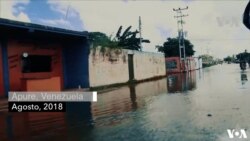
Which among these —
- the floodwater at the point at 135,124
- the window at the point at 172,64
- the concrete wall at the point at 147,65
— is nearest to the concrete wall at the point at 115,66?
the concrete wall at the point at 147,65

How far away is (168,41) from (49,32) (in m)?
66.1

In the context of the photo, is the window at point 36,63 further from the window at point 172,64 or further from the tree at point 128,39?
the window at point 172,64

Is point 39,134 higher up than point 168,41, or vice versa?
point 168,41

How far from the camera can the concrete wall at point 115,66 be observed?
81.9 ft

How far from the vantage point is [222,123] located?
8.88 m

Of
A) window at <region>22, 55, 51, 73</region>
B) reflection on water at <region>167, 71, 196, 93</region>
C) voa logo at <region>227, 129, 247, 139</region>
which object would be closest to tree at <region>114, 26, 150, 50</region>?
reflection on water at <region>167, 71, 196, 93</region>

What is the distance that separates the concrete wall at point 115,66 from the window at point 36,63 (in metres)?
3.15

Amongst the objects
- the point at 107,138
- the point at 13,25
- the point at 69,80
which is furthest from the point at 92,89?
the point at 107,138

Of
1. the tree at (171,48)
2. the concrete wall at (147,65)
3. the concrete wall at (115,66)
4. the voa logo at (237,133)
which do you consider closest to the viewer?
the voa logo at (237,133)

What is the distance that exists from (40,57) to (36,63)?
0.52 m

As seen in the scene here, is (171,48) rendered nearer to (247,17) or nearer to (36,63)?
(36,63)

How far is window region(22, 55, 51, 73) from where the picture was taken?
2011 cm

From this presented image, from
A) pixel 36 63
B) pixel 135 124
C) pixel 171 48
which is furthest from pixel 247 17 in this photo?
pixel 171 48

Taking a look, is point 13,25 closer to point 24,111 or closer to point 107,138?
point 24,111
